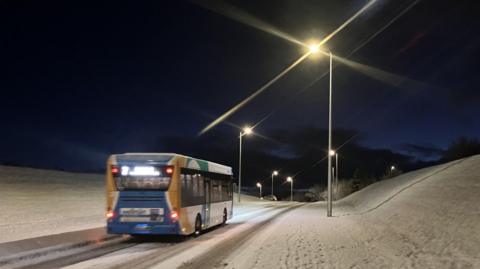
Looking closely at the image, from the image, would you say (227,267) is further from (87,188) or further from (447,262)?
(87,188)

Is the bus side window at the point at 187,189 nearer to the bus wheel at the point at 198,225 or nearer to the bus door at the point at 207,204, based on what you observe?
the bus wheel at the point at 198,225

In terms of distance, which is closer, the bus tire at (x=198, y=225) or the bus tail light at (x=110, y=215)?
the bus tail light at (x=110, y=215)

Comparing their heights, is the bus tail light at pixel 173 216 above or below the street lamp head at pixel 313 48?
below

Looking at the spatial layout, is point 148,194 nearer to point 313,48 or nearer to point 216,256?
point 216,256

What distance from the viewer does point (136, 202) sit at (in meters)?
17.3

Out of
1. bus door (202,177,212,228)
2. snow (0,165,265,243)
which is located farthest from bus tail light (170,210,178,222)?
snow (0,165,265,243)

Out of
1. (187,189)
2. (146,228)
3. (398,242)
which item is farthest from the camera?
(187,189)

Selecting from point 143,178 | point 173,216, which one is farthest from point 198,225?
point 143,178

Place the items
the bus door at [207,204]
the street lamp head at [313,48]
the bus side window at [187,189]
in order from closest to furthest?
the bus side window at [187,189], the bus door at [207,204], the street lamp head at [313,48]

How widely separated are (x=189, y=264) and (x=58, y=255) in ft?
13.0

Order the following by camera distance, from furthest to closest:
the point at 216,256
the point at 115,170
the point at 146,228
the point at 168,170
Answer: the point at 115,170
the point at 168,170
the point at 146,228
the point at 216,256

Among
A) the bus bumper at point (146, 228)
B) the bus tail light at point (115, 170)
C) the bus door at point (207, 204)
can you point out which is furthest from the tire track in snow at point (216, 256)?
the bus tail light at point (115, 170)

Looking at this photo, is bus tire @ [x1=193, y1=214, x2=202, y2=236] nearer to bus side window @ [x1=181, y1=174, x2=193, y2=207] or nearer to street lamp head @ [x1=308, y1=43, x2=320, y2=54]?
bus side window @ [x1=181, y1=174, x2=193, y2=207]

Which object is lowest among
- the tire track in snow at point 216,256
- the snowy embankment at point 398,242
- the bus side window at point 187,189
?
the tire track in snow at point 216,256
